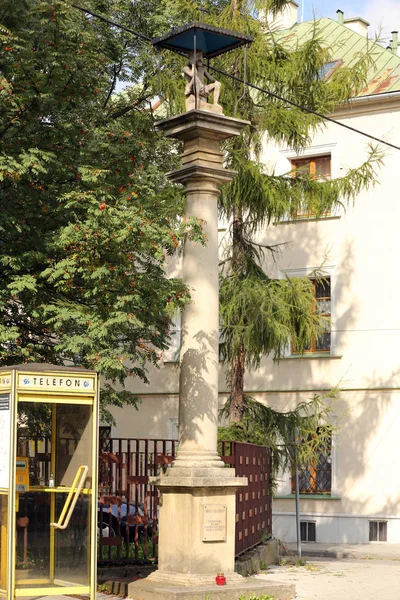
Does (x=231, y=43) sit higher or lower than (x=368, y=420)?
higher

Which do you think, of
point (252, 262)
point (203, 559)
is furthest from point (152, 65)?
point (203, 559)

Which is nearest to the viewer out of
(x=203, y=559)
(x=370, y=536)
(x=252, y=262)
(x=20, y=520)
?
(x=20, y=520)

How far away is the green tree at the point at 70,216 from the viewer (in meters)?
12.6

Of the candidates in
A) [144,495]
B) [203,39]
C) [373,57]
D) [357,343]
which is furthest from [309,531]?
[203,39]

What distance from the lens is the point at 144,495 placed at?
1410 cm

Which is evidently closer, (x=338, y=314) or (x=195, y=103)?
(x=195, y=103)

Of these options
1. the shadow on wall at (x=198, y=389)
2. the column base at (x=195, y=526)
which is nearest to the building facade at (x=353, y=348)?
the shadow on wall at (x=198, y=389)

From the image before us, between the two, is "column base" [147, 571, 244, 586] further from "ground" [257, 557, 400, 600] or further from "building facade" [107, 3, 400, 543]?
"building facade" [107, 3, 400, 543]

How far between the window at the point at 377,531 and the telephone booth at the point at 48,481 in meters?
17.5

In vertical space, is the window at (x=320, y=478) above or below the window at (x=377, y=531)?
above

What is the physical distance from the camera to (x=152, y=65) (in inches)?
779

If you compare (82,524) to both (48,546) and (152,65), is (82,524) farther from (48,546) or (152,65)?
(152,65)

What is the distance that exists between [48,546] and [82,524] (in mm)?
426

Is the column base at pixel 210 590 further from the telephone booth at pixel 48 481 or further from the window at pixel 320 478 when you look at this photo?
the window at pixel 320 478
